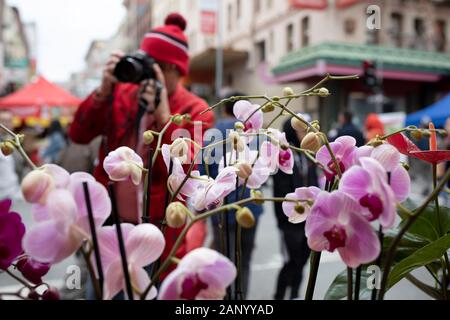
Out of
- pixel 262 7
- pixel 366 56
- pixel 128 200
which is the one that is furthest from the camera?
pixel 262 7

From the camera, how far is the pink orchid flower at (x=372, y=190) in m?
0.35

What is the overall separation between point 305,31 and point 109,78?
13.0 metres

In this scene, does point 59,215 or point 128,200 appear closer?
point 59,215

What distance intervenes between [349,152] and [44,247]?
0.94ft

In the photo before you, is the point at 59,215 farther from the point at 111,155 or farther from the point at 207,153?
the point at 207,153

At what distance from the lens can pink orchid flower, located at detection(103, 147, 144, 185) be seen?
446 mm

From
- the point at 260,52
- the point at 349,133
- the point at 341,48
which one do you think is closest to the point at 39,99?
the point at 341,48

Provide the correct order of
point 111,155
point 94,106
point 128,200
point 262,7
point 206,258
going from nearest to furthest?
point 206,258
point 111,155
point 128,200
point 94,106
point 262,7

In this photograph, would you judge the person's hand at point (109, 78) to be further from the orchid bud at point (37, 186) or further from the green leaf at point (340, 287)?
the orchid bud at point (37, 186)

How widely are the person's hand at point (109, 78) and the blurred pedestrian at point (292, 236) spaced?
1.34m

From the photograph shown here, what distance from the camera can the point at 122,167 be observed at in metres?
0.45

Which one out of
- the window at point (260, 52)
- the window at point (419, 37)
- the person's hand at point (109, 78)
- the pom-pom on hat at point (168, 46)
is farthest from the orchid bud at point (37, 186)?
the window at point (260, 52)
